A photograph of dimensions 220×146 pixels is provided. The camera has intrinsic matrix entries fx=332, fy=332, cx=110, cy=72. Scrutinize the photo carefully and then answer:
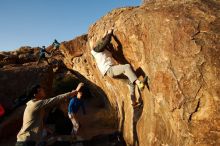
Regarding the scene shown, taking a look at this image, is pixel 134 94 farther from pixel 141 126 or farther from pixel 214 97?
pixel 214 97

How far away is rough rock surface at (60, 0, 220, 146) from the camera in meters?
6.50

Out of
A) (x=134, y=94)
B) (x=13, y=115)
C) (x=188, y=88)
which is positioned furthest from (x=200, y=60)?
(x=13, y=115)

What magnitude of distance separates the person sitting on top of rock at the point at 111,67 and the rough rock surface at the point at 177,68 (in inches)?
10.1

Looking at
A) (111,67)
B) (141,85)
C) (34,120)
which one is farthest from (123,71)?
(34,120)

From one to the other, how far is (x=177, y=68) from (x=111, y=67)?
9.00ft

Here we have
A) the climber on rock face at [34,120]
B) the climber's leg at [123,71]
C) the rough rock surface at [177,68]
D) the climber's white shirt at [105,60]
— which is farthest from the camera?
the climber's white shirt at [105,60]

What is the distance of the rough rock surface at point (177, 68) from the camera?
21.3ft

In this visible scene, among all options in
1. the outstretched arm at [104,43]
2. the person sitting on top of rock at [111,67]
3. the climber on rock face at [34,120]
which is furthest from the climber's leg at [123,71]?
the climber on rock face at [34,120]

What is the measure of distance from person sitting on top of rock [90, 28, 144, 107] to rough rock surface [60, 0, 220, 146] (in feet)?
0.84

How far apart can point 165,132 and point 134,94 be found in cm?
175

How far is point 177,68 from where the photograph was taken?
22.5 ft

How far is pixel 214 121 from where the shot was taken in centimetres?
637

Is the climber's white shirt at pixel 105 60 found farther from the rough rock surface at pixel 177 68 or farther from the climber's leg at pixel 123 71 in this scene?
the rough rock surface at pixel 177 68

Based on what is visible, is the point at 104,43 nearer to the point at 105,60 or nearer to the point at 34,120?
→ the point at 105,60
